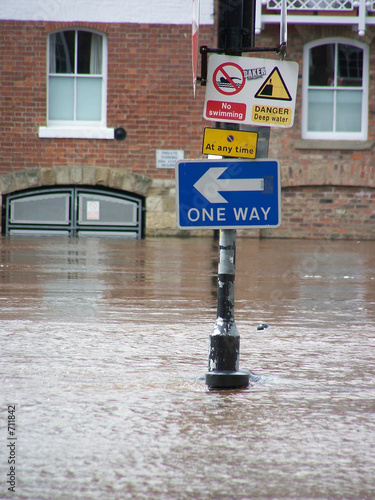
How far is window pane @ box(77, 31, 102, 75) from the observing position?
17.2 meters

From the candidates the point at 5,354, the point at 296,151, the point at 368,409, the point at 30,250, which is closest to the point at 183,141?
the point at 296,151

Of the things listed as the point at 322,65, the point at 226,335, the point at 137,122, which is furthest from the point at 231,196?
the point at 322,65

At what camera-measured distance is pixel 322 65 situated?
56.7ft

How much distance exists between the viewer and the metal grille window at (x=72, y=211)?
17219mm

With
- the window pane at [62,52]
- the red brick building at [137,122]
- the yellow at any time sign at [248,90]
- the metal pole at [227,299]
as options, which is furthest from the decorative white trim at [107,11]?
the yellow at any time sign at [248,90]

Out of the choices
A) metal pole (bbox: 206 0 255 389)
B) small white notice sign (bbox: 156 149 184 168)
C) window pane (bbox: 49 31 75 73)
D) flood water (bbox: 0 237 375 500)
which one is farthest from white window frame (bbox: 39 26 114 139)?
metal pole (bbox: 206 0 255 389)

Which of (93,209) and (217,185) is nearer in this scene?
(217,185)

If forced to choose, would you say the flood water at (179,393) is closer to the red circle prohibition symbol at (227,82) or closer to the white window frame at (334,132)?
the red circle prohibition symbol at (227,82)

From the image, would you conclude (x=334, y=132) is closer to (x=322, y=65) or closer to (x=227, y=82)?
(x=322, y=65)

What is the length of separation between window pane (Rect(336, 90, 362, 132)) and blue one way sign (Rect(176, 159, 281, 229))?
42.8ft

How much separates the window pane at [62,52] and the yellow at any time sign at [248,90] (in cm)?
1318

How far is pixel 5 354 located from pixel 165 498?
2.71 m

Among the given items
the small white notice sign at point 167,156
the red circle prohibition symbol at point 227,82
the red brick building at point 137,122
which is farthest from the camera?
the small white notice sign at point 167,156

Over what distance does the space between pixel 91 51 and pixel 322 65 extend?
4847 mm
